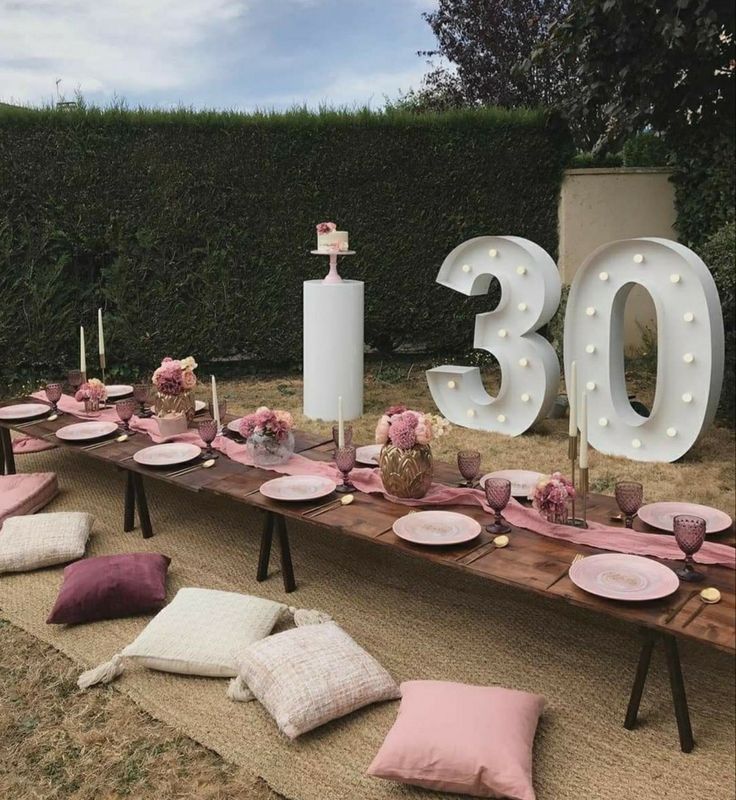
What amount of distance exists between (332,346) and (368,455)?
2150 mm

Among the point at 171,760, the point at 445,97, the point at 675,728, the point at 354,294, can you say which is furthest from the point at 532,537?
the point at 354,294

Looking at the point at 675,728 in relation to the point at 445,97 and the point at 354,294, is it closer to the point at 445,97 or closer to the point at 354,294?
the point at 445,97

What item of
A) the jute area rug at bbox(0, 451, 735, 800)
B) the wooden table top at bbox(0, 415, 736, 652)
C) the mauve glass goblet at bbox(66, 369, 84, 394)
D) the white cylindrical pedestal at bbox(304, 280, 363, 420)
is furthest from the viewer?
the white cylindrical pedestal at bbox(304, 280, 363, 420)

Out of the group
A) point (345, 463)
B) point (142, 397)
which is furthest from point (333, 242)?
point (345, 463)

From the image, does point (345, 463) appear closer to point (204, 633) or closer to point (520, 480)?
point (520, 480)

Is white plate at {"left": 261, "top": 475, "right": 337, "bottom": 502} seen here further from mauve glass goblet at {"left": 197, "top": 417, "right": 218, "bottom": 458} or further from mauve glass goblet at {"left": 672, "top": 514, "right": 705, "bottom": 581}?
mauve glass goblet at {"left": 672, "top": 514, "right": 705, "bottom": 581}

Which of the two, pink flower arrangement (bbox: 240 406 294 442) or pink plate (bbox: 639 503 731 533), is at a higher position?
pink flower arrangement (bbox: 240 406 294 442)

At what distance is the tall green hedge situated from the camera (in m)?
5.95

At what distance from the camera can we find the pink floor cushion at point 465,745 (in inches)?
66.1

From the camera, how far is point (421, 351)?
6965 mm

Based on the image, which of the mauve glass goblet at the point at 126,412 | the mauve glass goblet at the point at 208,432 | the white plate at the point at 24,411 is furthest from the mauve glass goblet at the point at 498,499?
the white plate at the point at 24,411

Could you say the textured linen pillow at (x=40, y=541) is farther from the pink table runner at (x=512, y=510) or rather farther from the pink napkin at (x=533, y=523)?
the pink napkin at (x=533, y=523)

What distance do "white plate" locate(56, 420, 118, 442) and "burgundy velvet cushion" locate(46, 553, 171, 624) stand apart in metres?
0.88

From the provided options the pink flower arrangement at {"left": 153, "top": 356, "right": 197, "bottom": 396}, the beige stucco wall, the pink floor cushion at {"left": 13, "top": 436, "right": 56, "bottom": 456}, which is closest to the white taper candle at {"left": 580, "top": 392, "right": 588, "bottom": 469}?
the beige stucco wall
